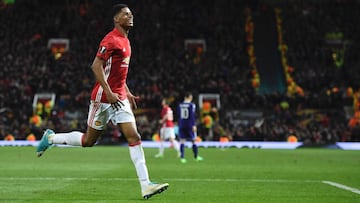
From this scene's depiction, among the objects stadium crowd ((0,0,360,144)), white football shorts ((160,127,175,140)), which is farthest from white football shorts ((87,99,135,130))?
stadium crowd ((0,0,360,144))

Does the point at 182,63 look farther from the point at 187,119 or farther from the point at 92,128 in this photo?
the point at 92,128

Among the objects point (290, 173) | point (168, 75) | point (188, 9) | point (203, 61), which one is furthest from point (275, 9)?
point (290, 173)

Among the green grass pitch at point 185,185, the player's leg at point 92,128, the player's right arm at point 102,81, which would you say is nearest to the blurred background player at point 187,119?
the green grass pitch at point 185,185

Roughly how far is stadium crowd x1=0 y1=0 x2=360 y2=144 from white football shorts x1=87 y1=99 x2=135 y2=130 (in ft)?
81.5

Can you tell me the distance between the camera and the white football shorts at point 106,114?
9086mm

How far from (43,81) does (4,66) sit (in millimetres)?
2872

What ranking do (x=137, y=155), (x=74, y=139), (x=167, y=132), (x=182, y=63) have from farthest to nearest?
(x=182, y=63)
(x=167, y=132)
(x=74, y=139)
(x=137, y=155)

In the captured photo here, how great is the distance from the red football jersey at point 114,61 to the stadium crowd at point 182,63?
82.2 feet

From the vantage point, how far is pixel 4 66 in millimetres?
38688

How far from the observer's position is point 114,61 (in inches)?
360

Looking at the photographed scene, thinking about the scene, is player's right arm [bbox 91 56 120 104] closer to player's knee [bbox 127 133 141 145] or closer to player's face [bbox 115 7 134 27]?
player's knee [bbox 127 133 141 145]

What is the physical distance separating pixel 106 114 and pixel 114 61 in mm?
811

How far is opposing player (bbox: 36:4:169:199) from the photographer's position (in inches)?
350

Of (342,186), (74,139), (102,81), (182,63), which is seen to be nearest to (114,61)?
(102,81)
